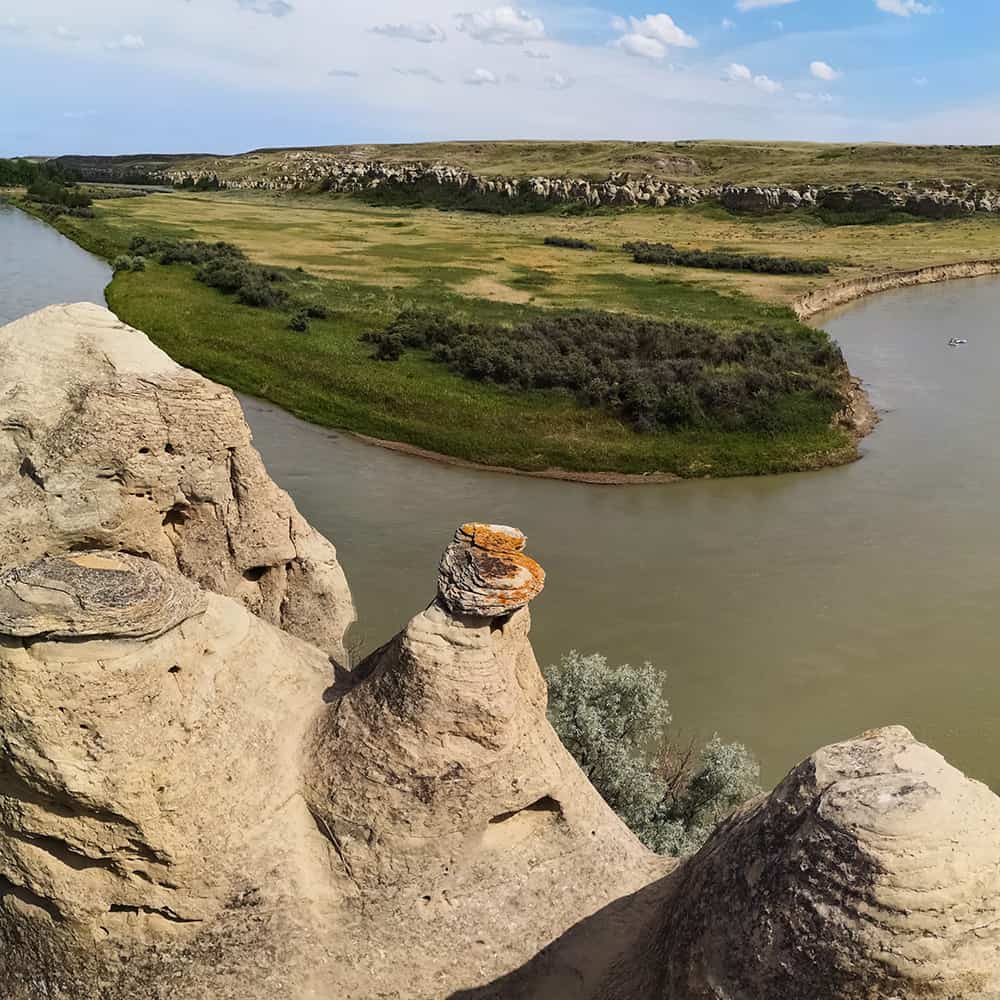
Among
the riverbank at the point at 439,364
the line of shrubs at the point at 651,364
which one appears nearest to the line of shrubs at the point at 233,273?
the riverbank at the point at 439,364

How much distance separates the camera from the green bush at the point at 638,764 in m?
11.8

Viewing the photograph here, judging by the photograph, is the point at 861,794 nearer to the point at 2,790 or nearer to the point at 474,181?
the point at 2,790

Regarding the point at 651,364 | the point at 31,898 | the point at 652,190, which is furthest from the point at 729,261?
the point at 31,898

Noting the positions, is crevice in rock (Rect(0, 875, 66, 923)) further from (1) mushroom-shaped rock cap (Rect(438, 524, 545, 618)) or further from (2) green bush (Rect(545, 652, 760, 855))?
(2) green bush (Rect(545, 652, 760, 855))

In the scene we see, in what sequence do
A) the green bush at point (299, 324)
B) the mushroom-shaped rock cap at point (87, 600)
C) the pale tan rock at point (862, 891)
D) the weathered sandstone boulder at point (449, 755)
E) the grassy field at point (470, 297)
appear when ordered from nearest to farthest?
the pale tan rock at point (862, 891) < the mushroom-shaped rock cap at point (87, 600) < the weathered sandstone boulder at point (449, 755) < the grassy field at point (470, 297) < the green bush at point (299, 324)

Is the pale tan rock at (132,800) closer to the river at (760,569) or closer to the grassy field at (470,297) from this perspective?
the river at (760,569)

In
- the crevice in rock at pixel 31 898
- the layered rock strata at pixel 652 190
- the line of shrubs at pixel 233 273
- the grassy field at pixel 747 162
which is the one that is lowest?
the crevice in rock at pixel 31 898

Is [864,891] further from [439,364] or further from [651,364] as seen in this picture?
[439,364]

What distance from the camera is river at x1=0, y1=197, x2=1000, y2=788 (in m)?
16.8

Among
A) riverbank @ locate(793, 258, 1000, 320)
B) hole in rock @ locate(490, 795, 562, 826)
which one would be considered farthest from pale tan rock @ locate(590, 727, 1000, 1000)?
riverbank @ locate(793, 258, 1000, 320)

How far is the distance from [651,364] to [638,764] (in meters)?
24.9

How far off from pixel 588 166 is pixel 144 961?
453 ft

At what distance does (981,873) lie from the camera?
4.09 m

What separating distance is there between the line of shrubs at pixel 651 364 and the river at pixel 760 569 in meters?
3.59
